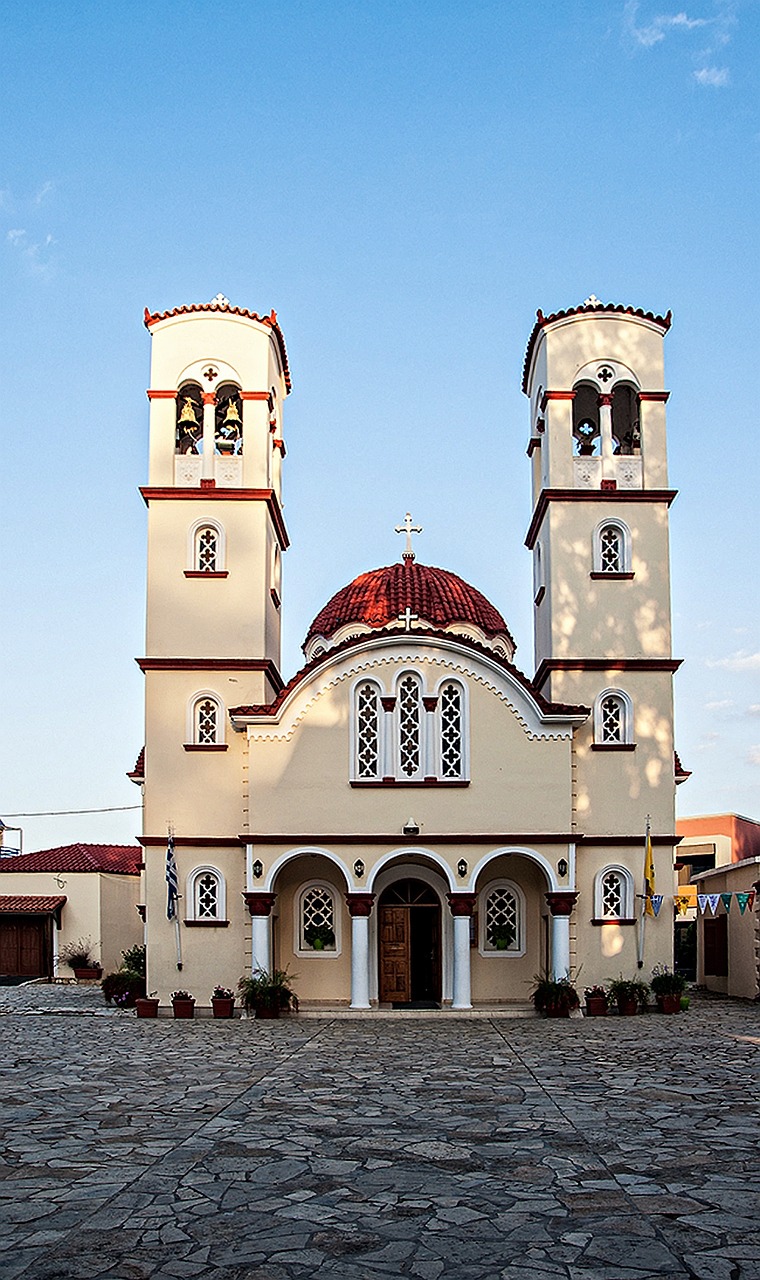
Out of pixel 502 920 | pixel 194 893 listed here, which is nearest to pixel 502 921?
pixel 502 920

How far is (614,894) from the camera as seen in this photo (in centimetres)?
2311

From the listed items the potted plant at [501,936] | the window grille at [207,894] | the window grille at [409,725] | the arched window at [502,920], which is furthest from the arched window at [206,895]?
the potted plant at [501,936]

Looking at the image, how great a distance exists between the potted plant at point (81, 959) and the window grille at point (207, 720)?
53.6 ft

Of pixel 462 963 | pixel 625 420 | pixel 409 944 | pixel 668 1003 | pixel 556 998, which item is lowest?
pixel 668 1003

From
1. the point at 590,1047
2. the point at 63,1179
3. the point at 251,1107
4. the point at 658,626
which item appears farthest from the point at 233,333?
the point at 63,1179

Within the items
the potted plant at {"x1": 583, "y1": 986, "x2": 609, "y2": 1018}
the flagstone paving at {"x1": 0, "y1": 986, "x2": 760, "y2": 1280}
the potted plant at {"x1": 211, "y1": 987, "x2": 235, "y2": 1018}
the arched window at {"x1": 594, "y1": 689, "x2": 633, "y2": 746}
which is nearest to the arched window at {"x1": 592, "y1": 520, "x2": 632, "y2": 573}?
the arched window at {"x1": 594, "y1": 689, "x2": 633, "y2": 746}

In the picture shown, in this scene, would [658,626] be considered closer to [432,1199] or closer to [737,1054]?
[737,1054]

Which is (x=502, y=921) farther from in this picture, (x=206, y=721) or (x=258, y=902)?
(x=206, y=721)

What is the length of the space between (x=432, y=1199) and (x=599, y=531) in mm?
17370

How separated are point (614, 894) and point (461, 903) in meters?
2.84

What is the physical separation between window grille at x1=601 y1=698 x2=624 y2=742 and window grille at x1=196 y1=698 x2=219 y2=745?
22.8 feet

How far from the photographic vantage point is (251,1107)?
11.7 meters

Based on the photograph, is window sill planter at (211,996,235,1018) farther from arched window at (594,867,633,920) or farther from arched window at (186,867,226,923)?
arched window at (594,867,633,920)

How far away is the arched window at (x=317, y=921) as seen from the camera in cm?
2378
